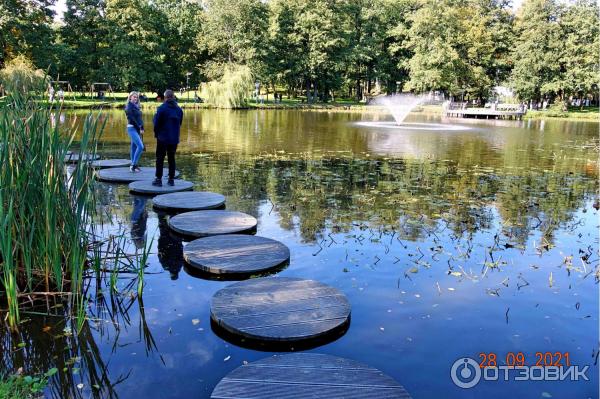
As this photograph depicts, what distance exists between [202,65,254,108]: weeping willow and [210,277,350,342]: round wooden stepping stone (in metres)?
35.9

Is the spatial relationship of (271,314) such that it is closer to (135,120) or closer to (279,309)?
(279,309)

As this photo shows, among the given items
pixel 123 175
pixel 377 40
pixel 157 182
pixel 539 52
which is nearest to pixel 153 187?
pixel 157 182

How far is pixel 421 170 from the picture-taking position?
12.3 metres

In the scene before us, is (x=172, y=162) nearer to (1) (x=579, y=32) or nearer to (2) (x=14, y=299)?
(2) (x=14, y=299)

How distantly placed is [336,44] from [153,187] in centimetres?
4532

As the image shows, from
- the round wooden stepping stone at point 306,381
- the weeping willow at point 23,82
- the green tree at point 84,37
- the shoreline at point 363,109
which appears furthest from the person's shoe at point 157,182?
the green tree at point 84,37

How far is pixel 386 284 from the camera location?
5.02 metres

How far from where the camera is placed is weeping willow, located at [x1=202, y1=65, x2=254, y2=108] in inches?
1533

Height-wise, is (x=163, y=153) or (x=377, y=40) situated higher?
(x=377, y=40)

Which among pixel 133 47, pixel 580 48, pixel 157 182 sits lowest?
pixel 157 182

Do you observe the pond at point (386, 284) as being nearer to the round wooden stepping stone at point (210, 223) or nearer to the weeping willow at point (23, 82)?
the round wooden stepping stone at point (210, 223)

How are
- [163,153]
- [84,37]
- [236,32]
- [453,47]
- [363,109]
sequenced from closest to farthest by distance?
1. [163,153]
2. [84,37]
3. [363,109]
4. [236,32]
5. [453,47]

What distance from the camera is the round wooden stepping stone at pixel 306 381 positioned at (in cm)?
295

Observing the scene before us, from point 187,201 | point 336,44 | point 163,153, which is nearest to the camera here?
point 187,201
